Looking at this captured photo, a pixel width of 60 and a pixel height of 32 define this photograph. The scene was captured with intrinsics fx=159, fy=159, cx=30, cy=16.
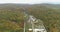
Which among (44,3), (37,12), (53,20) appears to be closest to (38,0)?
(44,3)

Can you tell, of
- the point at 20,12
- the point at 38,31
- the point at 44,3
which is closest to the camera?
the point at 38,31

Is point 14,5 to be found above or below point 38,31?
above

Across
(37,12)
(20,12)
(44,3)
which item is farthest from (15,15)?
(44,3)

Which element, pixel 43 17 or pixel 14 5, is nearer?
pixel 43 17

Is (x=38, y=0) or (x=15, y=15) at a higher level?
(x=38, y=0)

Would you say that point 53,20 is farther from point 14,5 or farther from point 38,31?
point 14,5

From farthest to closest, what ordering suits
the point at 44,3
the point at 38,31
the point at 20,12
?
1. the point at 44,3
2. the point at 20,12
3. the point at 38,31

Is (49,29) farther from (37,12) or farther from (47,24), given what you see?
(37,12)

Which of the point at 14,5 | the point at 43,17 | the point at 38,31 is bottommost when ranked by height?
the point at 38,31

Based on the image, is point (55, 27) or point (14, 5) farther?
point (14, 5)
